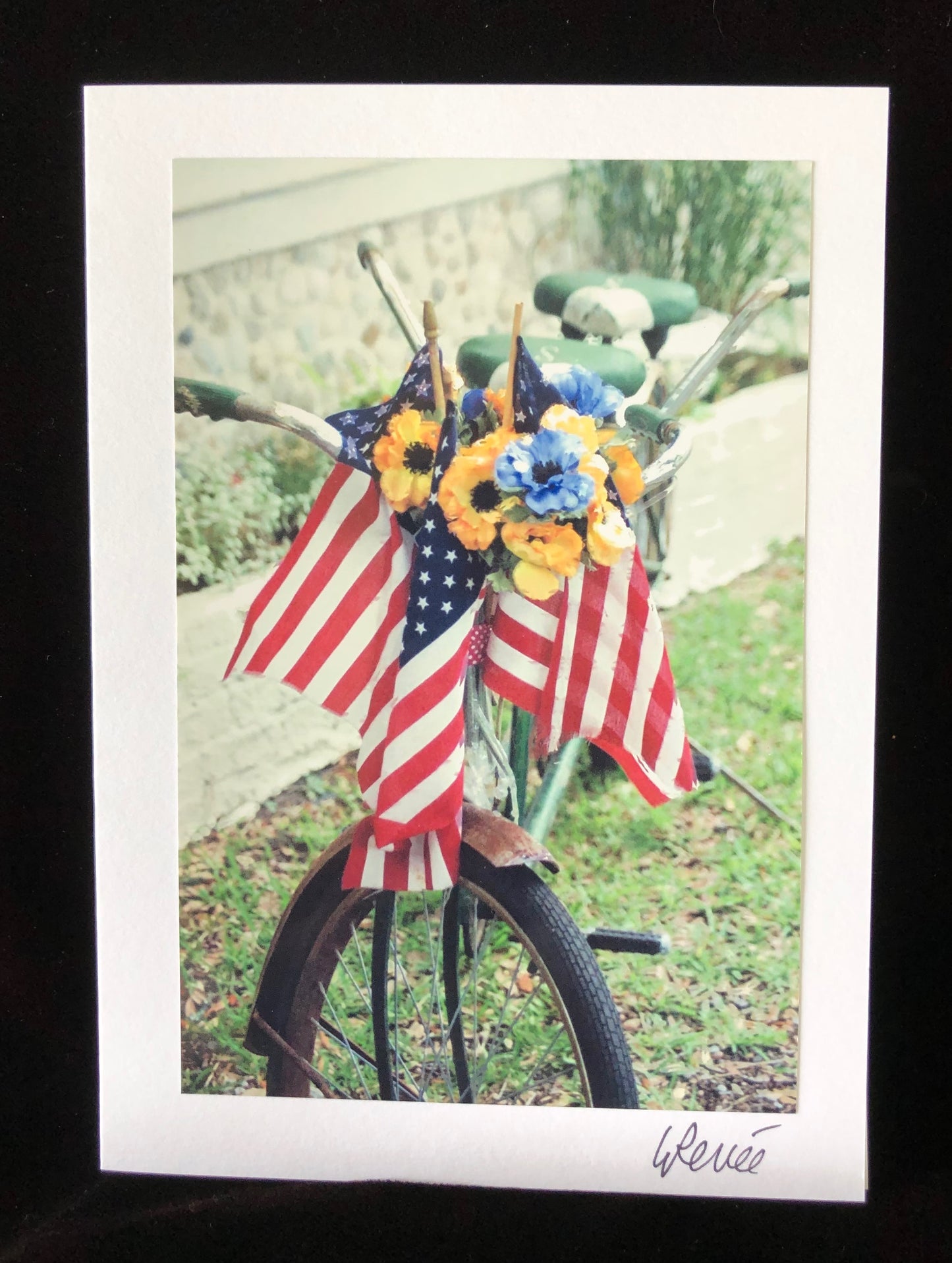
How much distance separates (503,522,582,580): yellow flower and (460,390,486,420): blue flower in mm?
79

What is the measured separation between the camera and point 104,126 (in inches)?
28.3

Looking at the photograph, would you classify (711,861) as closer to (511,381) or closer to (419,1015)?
(419,1015)

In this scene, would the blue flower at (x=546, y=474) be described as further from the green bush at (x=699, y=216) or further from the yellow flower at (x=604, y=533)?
the green bush at (x=699, y=216)

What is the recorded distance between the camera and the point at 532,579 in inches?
25.9

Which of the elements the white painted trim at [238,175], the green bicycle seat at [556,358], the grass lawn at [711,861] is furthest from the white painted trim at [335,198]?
the grass lawn at [711,861]

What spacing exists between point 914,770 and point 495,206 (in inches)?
19.7

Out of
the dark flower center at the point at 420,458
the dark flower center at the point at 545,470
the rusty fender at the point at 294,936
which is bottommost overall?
the rusty fender at the point at 294,936

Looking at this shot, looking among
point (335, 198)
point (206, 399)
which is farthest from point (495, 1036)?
point (335, 198)

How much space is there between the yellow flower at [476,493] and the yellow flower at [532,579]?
27mm

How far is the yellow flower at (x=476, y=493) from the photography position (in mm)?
652

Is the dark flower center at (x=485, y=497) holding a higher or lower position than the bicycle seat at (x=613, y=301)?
lower

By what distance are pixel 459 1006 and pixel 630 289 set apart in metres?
0.52

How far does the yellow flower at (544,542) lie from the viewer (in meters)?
0.65

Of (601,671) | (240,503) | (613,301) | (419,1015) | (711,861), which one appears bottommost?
(419,1015)
